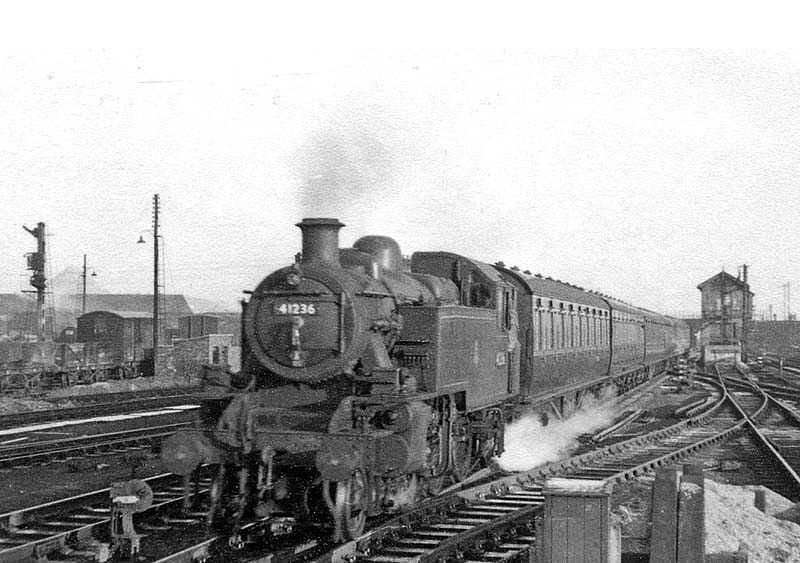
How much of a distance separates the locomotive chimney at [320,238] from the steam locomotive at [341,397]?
0.04 ft

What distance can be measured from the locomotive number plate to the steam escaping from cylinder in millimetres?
4787

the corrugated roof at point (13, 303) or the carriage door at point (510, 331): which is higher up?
the corrugated roof at point (13, 303)

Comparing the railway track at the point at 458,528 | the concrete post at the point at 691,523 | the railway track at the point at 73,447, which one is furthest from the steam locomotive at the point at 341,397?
the railway track at the point at 73,447

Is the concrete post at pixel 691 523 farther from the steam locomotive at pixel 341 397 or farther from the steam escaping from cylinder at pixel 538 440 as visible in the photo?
the steam escaping from cylinder at pixel 538 440

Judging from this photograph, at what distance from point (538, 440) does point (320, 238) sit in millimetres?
7306

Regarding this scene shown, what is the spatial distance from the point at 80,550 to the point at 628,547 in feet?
16.1

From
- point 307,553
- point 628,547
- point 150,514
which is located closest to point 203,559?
point 307,553

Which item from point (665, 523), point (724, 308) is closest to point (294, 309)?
point (665, 523)

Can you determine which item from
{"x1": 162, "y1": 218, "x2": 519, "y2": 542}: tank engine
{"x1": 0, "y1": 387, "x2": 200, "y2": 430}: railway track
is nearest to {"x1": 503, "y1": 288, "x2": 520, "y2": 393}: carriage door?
{"x1": 162, "y1": 218, "x2": 519, "y2": 542}: tank engine

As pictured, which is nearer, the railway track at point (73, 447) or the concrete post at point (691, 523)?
the concrete post at point (691, 523)

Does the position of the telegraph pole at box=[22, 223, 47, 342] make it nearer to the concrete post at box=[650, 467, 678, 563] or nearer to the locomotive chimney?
the locomotive chimney

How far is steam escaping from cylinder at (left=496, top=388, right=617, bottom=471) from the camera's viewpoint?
12.8m

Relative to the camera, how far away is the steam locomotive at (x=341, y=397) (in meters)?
7.93

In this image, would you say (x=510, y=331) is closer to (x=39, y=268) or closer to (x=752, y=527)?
(x=752, y=527)
